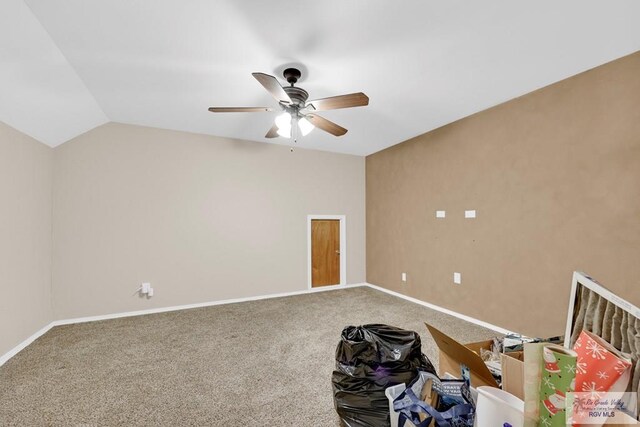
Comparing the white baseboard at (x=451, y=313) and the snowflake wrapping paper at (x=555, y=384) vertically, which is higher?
the snowflake wrapping paper at (x=555, y=384)

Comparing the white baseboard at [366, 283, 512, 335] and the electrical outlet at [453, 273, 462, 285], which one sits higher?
the electrical outlet at [453, 273, 462, 285]

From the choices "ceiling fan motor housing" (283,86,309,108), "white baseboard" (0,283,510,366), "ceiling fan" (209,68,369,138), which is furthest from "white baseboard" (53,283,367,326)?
"ceiling fan motor housing" (283,86,309,108)

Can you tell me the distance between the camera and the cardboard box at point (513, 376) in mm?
900

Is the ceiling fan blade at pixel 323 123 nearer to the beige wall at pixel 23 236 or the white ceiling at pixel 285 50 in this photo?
the white ceiling at pixel 285 50

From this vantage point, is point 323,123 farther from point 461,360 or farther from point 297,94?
point 461,360

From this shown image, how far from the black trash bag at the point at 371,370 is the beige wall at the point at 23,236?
344 centimetres

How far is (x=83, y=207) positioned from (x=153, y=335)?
2.08 m

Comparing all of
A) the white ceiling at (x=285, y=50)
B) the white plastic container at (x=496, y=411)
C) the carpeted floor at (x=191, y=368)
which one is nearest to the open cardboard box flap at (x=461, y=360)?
the white plastic container at (x=496, y=411)

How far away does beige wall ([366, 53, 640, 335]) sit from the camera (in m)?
2.45

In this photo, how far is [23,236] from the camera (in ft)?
10.1

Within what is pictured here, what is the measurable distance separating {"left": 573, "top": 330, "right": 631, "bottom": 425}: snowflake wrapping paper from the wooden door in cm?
476

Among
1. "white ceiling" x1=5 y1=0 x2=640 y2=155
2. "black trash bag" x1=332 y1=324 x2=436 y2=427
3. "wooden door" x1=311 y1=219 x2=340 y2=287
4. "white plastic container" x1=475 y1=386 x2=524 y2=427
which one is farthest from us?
"wooden door" x1=311 y1=219 x2=340 y2=287

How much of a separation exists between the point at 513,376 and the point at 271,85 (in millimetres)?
2238

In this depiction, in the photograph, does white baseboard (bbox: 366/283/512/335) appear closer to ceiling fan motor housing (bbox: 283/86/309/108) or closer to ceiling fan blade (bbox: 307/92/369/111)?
ceiling fan blade (bbox: 307/92/369/111)
